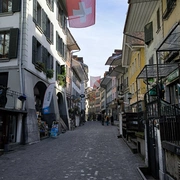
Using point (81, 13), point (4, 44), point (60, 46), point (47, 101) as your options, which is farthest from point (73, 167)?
point (60, 46)

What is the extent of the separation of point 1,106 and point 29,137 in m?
3.01

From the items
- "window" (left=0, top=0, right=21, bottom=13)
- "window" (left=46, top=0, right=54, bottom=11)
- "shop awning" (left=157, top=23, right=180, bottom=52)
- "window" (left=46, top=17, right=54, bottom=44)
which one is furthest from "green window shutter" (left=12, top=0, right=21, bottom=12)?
"shop awning" (left=157, top=23, right=180, bottom=52)

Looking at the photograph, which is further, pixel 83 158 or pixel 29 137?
pixel 29 137

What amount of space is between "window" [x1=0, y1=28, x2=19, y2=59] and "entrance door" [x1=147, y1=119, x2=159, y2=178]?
35.2 ft

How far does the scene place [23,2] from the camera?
15820 mm

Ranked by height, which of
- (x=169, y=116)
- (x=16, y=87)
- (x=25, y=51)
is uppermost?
(x=25, y=51)

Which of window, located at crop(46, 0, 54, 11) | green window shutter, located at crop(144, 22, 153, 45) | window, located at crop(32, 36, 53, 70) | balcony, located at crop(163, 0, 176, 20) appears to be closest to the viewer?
balcony, located at crop(163, 0, 176, 20)

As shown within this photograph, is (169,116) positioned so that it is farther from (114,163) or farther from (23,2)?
(23,2)

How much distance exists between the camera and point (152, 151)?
270 inches

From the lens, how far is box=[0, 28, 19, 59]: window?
15.2 m

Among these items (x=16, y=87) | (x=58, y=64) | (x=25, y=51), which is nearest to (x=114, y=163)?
(x=16, y=87)

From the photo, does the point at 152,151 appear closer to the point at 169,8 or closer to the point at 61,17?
the point at 169,8

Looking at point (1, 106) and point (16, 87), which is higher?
point (16, 87)

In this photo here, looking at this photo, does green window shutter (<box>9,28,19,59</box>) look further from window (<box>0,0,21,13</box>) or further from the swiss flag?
the swiss flag
